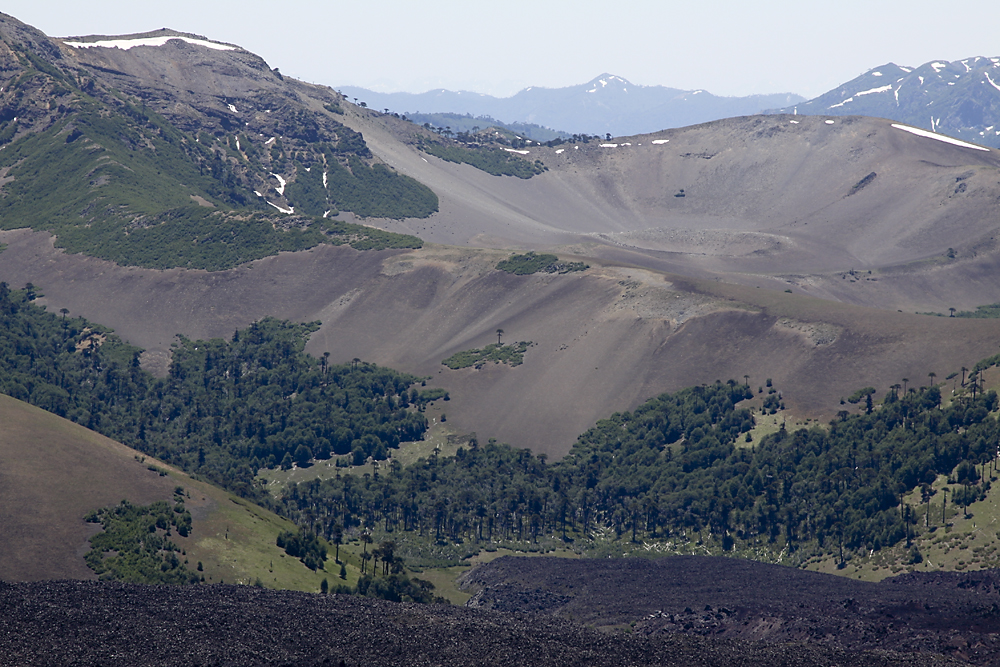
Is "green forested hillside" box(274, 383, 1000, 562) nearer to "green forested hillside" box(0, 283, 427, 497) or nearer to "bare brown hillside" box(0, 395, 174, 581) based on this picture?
"green forested hillside" box(0, 283, 427, 497)

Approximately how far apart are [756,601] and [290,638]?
1614 inches

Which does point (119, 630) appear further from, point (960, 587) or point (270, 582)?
point (960, 587)

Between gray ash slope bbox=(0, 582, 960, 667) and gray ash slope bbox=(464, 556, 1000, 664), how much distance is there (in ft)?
19.5

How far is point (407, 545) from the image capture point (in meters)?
133

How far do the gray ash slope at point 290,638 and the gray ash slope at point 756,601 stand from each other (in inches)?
234

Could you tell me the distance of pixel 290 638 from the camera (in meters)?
72.2

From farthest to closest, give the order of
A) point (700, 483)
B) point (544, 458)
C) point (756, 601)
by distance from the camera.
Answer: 1. point (544, 458)
2. point (700, 483)
3. point (756, 601)

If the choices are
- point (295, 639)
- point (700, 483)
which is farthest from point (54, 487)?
point (700, 483)

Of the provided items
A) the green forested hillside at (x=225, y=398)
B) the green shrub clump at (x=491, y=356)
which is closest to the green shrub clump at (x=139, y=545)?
the green forested hillside at (x=225, y=398)

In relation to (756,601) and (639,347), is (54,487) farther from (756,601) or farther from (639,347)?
(639,347)

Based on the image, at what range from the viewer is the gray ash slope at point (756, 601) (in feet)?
259

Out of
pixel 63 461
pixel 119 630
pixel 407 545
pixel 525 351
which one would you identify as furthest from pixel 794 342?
pixel 119 630

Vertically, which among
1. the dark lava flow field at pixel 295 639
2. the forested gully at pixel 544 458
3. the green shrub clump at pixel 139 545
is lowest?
the forested gully at pixel 544 458

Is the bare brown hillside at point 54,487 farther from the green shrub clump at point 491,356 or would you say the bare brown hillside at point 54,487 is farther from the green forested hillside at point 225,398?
the green shrub clump at point 491,356
